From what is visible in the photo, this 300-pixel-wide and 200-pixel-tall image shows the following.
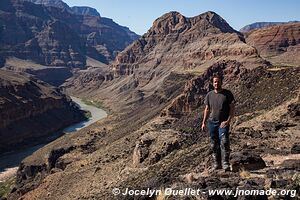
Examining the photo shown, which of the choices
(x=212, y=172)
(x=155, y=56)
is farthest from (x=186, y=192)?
(x=155, y=56)

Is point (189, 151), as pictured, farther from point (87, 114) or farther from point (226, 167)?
point (87, 114)

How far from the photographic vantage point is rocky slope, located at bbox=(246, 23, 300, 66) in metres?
135

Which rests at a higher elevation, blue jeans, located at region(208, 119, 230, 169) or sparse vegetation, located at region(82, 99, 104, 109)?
blue jeans, located at region(208, 119, 230, 169)

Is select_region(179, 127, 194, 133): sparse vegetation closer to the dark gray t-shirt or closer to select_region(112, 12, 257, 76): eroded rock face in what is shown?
the dark gray t-shirt

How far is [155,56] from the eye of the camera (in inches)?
6786

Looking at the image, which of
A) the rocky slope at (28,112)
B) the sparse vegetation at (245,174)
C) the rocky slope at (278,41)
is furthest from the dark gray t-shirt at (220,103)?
the rocky slope at (278,41)

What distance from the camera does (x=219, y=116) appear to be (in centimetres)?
1592

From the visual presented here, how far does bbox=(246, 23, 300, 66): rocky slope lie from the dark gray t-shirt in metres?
117

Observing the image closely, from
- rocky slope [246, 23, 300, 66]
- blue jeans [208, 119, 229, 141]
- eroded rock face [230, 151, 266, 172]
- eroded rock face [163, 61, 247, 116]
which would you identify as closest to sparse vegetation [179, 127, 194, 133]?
eroded rock face [163, 61, 247, 116]

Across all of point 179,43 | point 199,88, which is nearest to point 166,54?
point 179,43

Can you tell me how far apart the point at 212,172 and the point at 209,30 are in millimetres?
144170

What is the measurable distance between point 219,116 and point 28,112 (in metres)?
111

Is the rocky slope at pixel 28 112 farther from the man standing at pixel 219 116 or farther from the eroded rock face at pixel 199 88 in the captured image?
the man standing at pixel 219 116

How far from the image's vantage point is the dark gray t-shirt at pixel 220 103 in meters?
15.7
